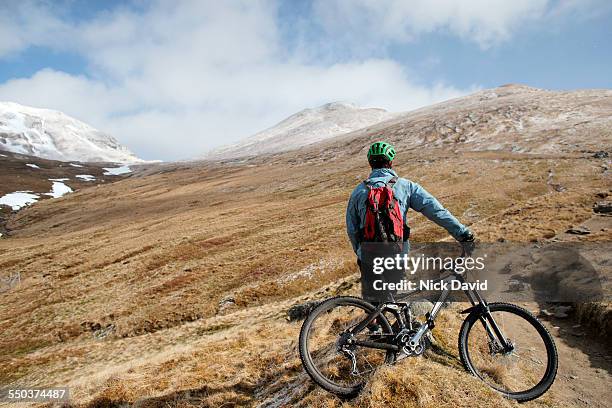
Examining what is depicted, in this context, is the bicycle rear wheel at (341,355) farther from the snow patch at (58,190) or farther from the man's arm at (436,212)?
the snow patch at (58,190)

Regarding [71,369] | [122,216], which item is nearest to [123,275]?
[71,369]

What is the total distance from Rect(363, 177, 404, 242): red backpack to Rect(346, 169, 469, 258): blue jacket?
17 cm

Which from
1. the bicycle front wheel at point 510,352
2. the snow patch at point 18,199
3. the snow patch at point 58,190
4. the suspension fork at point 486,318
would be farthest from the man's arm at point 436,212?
the snow patch at point 58,190

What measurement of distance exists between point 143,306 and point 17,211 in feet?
331

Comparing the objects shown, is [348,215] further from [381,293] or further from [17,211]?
[17,211]

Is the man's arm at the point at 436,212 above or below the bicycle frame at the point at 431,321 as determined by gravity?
above

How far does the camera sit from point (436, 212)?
7.18 metres

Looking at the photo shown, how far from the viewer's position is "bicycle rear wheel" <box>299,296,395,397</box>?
6719 mm

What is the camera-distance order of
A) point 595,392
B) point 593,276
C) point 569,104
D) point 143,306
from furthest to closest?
point 569,104 < point 143,306 < point 593,276 < point 595,392

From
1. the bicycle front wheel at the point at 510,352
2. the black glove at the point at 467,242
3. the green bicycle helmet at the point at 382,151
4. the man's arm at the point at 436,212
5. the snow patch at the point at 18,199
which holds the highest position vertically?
the green bicycle helmet at the point at 382,151

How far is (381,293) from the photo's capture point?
7.13 metres

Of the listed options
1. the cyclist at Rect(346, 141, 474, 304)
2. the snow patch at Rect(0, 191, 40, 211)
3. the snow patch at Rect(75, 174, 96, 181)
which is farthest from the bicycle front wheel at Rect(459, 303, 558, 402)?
the snow patch at Rect(75, 174, 96, 181)

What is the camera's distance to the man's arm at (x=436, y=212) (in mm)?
7027

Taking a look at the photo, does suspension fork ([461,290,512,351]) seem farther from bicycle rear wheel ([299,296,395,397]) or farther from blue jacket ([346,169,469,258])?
bicycle rear wheel ([299,296,395,397])
